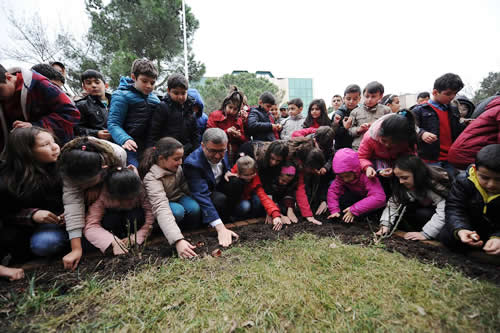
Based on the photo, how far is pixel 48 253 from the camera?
1.96 metres

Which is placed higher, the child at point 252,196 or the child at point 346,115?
the child at point 346,115

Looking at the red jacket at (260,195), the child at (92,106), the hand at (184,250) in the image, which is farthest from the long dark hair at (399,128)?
the child at (92,106)

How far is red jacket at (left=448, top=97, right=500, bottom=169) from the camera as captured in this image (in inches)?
97.3

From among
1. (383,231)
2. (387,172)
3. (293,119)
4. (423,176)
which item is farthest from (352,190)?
(293,119)

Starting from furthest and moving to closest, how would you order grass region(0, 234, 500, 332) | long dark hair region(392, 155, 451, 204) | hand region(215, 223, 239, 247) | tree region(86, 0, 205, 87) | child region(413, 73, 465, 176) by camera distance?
tree region(86, 0, 205, 87)
child region(413, 73, 465, 176)
long dark hair region(392, 155, 451, 204)
hand region(215, 223, 239, 247)
grass region(0, 234, 500, 332)

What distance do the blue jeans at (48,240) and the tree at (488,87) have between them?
2606 centimetres

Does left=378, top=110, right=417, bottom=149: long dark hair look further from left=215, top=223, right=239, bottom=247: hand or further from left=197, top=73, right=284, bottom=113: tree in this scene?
left=197, top=73, right=284, bottom=113: tree

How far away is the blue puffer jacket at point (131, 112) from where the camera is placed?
2781 millimetres

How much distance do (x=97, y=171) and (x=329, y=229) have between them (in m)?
2.63

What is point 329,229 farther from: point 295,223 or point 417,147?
point 417,147

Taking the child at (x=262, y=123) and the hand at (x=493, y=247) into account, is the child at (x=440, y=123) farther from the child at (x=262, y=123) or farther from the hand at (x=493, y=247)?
the child at (x=262, y=123)

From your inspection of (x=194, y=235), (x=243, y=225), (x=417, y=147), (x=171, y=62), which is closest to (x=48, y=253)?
(x=194, y=235)

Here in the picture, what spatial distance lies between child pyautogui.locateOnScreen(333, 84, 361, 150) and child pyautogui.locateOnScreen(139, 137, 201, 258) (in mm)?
2766

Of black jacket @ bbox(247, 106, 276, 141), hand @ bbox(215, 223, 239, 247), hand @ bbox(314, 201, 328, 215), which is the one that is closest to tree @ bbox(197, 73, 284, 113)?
black jacket @ bbox(247, 106, 276, 141)
